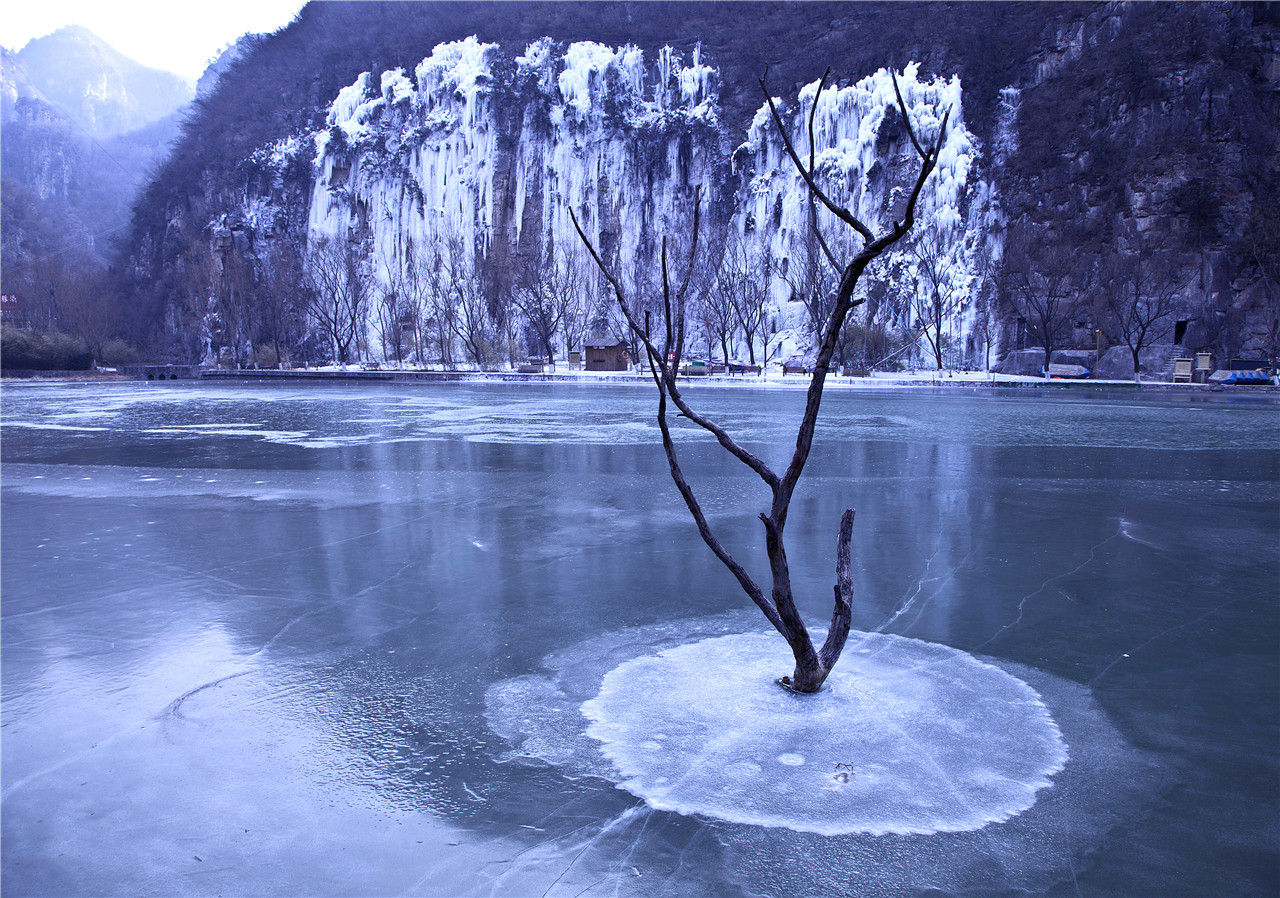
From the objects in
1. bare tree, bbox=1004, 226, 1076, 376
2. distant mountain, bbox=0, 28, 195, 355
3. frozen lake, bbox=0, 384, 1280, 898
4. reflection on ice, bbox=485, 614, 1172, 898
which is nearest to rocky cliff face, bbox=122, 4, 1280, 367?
bare tree, bbox=1004, 226, 1076, 376

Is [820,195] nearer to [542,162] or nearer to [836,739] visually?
[836,739]

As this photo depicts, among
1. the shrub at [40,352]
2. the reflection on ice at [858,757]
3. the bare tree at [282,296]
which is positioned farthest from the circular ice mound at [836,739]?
the bare tree at [282,296]

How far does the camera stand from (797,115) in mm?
55281

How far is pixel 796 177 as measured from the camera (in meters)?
55.8

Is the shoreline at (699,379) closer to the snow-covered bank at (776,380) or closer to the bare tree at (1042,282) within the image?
the snow-covered bank at (776,380)

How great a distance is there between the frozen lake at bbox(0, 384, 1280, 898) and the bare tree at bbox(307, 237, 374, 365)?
4995 cm

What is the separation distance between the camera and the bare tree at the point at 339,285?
56719 mm

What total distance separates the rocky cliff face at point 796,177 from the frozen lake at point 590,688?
3888 cm

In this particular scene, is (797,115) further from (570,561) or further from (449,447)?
(570,561)

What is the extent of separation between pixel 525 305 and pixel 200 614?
54.6m

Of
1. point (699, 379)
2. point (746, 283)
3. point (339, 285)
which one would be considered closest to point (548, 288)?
point (746, 283)

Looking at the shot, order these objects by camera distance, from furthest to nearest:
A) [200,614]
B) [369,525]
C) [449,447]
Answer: [449,447], [369,525], [200,614]

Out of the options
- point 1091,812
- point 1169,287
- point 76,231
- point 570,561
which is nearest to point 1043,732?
point 1091,812

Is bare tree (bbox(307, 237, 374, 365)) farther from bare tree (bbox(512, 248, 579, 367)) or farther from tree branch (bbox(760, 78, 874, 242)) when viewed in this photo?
tree branch (bbox(760, 78, 874, 242))
